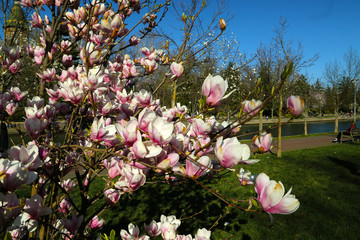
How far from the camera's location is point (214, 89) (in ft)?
3.09

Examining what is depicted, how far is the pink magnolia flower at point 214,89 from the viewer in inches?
36.4

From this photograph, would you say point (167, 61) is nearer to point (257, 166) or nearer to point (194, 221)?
point (194, 221)

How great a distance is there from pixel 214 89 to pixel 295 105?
1.04ft

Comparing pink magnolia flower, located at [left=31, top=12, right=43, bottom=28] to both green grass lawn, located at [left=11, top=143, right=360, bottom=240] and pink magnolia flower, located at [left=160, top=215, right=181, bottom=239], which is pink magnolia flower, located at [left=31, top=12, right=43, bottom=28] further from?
pink magnolia flower, located at [left=160, top=215, right=181, bottom=239]

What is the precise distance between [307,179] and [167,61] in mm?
5369

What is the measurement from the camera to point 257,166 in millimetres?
7141

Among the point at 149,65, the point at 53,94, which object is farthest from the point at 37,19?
the point at 149,65

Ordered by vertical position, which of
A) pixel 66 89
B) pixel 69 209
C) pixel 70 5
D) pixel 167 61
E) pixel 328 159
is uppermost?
pixel 70 5

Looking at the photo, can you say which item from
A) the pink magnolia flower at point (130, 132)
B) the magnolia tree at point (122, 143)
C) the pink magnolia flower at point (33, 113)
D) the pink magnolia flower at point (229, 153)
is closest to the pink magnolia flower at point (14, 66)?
the magnolia tree at point (122, 143)

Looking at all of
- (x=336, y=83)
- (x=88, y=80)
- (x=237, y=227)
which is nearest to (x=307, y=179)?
(x=237, y=227)

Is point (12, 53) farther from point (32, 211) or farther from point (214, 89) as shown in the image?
point (214, 89)

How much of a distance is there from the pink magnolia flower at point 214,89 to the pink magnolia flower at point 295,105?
0.81ft

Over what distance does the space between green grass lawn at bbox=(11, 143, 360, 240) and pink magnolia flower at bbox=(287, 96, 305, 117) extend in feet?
4.88

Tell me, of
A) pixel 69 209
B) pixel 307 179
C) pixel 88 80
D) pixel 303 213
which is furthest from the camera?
pixel 307 179
